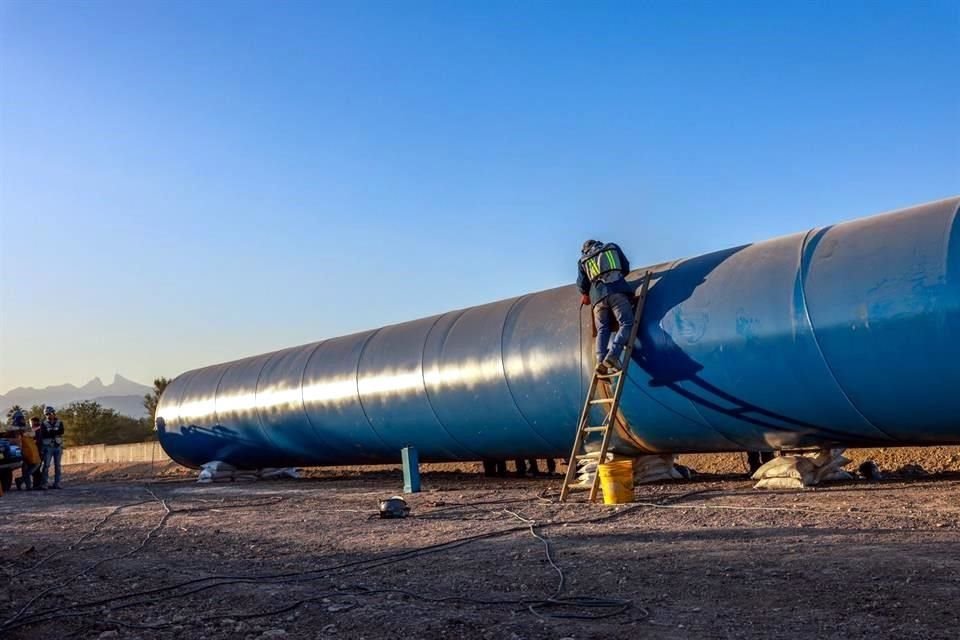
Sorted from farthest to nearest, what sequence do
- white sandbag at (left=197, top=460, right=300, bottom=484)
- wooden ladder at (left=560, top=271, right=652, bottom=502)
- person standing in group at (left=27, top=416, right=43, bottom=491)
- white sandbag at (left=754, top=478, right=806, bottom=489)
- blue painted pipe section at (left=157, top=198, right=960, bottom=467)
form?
1. person standing in group at (left=27, top=416, right=43, bottom=491)
2. white sandbag at (left=197, top=460, right=300, bottom=484)
3. wooden ladder at (left=560, top=271, right=652, bottom=502)
4. white sandbag at (left=754, top=478, right=806, bottom=489)
5. blue painted pipe section at (left=157, top=198, right=960, bottom=467)

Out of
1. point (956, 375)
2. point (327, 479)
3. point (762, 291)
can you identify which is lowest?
point (327, 479)

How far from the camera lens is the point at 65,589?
595 cm

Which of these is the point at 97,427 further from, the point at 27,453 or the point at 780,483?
the point at 780,483

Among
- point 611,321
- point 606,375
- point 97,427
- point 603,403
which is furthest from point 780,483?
point 97,427

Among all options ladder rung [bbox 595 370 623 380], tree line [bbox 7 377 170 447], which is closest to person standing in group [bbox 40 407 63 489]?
ladder rung [bbox 595 370 623 380]

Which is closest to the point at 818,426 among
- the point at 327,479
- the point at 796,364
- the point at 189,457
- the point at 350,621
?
the point at 796,364

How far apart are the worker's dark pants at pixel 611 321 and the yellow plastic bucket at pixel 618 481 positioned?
1203mm

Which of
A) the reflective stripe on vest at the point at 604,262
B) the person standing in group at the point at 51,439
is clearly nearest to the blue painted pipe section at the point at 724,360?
the reflective stripe on vest at the point at 604,262

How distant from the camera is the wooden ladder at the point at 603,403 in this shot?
9086mm

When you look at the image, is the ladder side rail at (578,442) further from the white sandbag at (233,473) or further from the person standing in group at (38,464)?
the person standing in group at (38,464)

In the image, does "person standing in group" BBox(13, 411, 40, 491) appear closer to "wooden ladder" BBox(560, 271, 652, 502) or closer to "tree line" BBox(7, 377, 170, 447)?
"wooden ladder" BBox(560, 271, 652, 502)

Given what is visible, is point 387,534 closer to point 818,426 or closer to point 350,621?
point 350,621

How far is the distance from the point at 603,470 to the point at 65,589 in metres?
4.73

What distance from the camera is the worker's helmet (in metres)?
9.52
